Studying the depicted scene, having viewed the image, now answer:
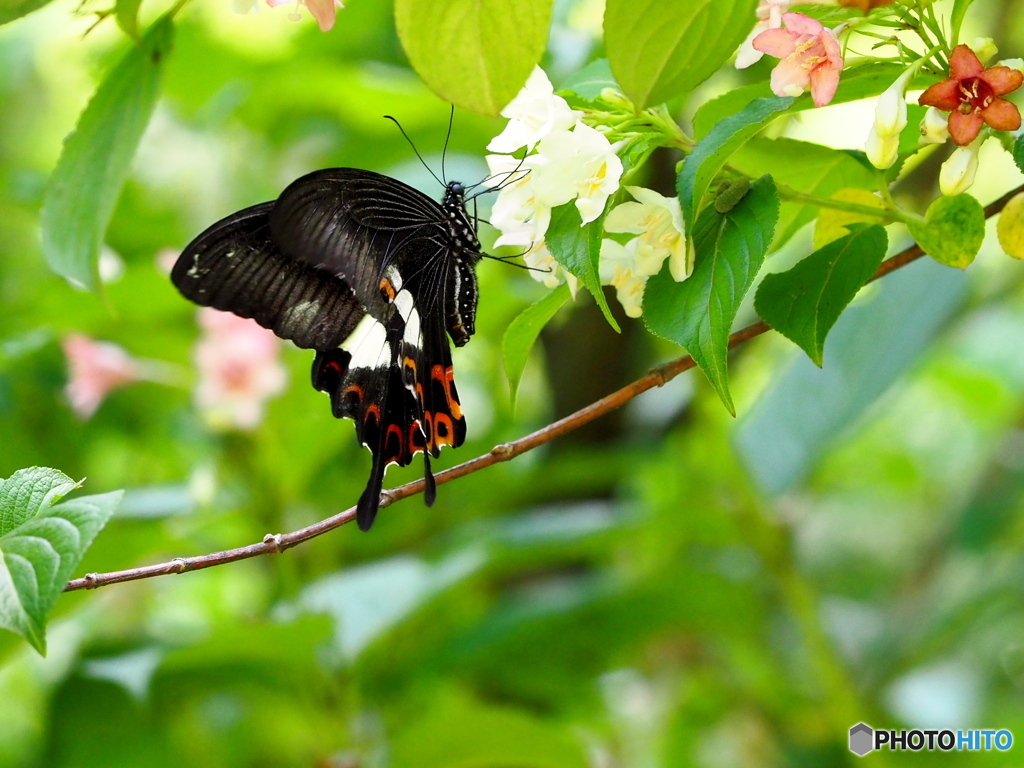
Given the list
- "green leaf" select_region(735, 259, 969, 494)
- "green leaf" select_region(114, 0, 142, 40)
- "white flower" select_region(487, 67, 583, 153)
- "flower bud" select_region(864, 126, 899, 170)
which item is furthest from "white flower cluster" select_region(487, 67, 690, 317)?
"green leaf" select_region(735, 259, 969, 494)

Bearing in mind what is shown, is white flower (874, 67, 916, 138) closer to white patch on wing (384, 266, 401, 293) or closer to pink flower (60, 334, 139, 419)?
white patch on wing (384, 266, 401, 293)

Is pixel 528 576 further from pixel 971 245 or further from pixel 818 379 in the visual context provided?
pixel 971 245

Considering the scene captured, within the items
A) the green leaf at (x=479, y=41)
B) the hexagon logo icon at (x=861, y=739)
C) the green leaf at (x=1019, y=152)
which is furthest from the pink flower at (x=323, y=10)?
the hexagon logo icon at (x=861, y=739)

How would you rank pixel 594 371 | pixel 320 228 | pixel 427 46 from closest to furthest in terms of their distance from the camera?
1. pixel 427 46
2. pixel 320 228
3. pixel 594 371

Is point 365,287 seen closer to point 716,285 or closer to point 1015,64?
point 716,285

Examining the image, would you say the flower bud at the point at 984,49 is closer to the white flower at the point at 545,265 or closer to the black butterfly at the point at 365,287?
the white flower at the point at 545,265

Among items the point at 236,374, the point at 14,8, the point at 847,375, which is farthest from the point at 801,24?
the point at 236,374

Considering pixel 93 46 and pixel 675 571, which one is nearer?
pixel 675 571

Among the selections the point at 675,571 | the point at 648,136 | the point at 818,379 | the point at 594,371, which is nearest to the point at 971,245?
the point at 648,136
